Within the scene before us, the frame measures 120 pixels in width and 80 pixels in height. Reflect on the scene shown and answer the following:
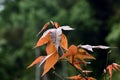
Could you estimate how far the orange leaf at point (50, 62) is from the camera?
789 millimetres

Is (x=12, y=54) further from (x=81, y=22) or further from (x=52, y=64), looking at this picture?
(x=52, y=64)

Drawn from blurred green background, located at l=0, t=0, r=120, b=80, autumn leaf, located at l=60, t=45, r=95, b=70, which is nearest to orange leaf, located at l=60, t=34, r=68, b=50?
autumn leaf, located at l=60, t=45, r=95, b=70

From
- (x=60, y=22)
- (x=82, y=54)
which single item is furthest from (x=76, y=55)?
(x=60, y=22)

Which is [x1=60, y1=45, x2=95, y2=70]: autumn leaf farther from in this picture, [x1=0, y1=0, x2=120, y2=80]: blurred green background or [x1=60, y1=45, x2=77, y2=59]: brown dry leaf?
[x1=0, y1=0, x2=120, y2=80]: blurred green background

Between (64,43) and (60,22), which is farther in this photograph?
(60,22)

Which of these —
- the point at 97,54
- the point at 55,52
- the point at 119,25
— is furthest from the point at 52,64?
the point at 97,54

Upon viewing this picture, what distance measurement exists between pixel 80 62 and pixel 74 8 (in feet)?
48.2

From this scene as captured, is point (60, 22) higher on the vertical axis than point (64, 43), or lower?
lower

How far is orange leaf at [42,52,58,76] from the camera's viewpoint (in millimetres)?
789

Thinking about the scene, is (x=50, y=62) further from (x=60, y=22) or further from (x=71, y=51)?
(x=60, y=22)

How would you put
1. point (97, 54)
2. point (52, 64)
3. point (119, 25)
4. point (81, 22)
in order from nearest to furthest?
point (52, 64)
point (119, 25)
point (97, 54)
point (81, 22)

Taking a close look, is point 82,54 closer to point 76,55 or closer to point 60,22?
point 76,55

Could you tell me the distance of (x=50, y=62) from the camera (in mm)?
792

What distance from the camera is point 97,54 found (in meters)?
13.8
